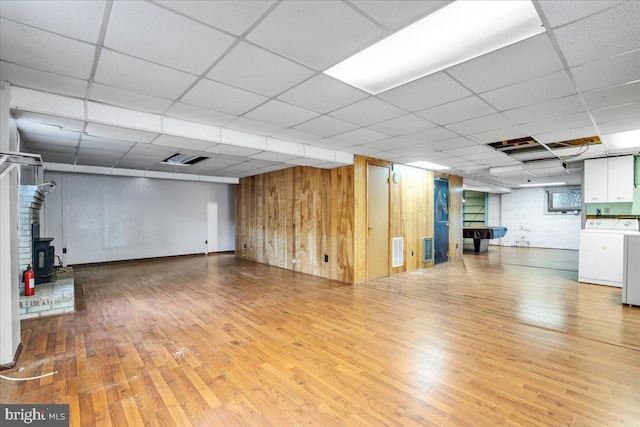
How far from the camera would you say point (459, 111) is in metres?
3.22

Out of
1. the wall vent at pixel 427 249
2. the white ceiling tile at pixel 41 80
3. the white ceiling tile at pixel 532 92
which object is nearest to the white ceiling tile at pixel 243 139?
the white ceiling tile at pixel 41 80

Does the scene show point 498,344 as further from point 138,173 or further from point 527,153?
point 138,173

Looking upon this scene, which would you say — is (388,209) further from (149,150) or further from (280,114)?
(149,150)

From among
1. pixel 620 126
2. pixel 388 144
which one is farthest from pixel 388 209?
pixel 620 126

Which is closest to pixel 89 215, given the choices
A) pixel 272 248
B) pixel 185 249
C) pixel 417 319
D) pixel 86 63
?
pixel 185 249

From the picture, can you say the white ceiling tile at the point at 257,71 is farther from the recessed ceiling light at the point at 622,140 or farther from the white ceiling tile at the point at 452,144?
the recessed ceiling light at the point at 622,140

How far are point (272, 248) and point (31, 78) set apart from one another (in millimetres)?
5725

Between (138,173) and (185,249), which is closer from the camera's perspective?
(138,173)

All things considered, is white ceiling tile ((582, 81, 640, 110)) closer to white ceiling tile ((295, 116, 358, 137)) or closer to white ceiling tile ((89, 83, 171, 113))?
white ceiling tile ((295, 116, 358, 137))

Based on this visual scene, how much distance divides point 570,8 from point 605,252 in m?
5.68

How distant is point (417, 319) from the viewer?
362 centimetres

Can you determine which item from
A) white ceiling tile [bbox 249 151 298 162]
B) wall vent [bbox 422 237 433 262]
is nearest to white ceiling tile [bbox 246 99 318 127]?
white ceiling tile [bbox 249 151 298 162]

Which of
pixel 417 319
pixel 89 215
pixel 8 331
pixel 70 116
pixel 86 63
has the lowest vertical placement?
pixel 417 319

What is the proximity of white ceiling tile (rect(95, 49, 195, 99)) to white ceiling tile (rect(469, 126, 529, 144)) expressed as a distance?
12.5 ft
